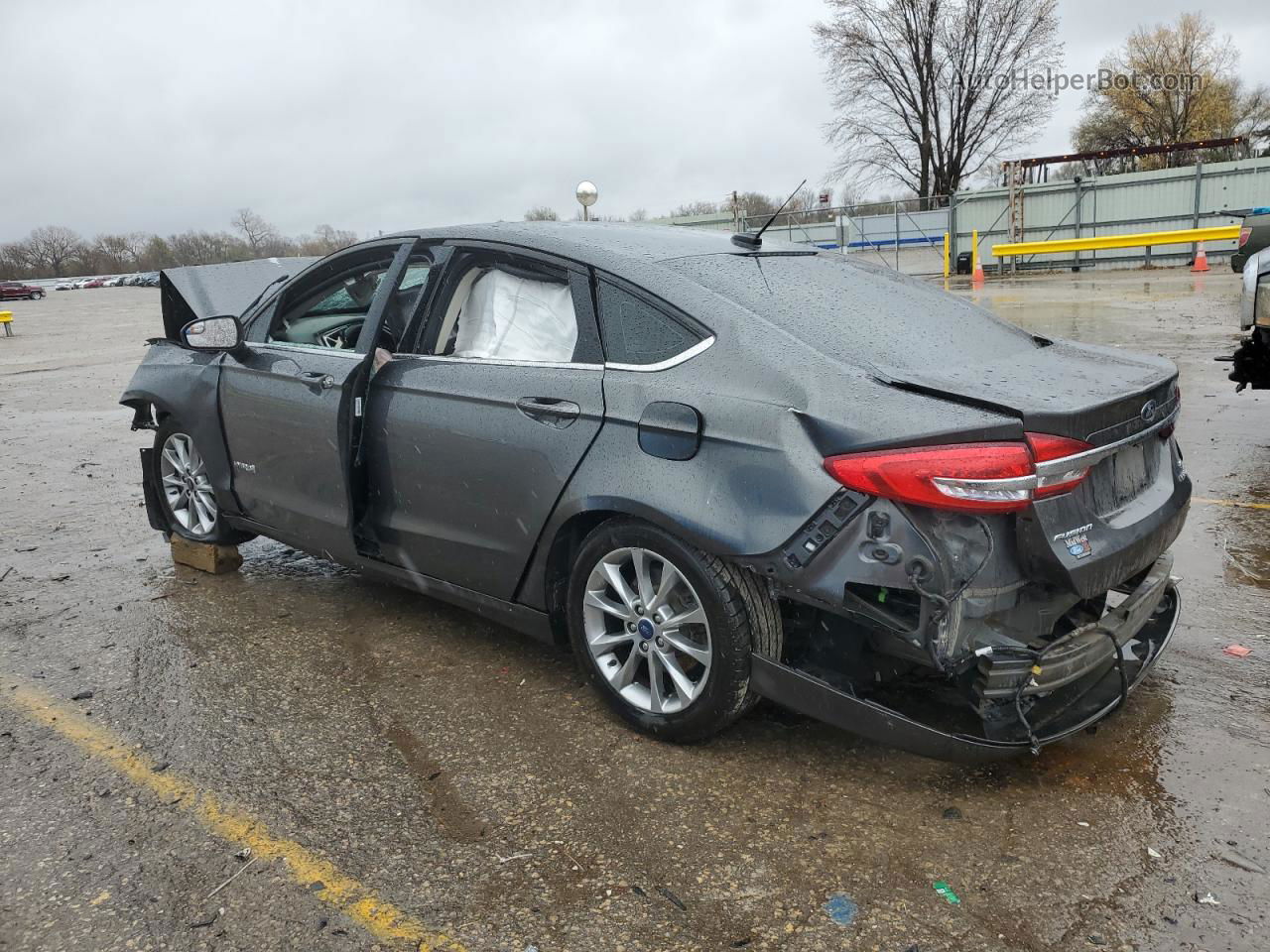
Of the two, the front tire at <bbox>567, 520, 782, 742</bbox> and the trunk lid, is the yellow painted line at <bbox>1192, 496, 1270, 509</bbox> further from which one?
the front tire at <bbox>567, 520, 782, 742</bbox>

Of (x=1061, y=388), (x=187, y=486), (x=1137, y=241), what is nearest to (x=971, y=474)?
(x=1061, y=388)

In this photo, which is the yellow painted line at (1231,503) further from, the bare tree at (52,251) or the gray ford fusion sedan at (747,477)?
the bare tree at (52,251)

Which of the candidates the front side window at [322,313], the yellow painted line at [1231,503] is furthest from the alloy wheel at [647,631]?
the yellow painted line at [1231,503]

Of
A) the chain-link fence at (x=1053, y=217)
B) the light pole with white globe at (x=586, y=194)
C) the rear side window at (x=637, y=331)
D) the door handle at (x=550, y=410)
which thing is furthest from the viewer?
the chain-link fence at (x=1053, y=217)

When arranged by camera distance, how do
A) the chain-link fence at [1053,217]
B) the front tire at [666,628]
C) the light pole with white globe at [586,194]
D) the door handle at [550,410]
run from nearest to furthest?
the front tire at [666,628]
the door handle at [550,410]
the light pole with white globe at [586,194]
the chain-link fence at [1053,217]

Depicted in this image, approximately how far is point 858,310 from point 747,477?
860 mm

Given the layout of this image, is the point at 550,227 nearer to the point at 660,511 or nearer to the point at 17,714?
the point at 660,511

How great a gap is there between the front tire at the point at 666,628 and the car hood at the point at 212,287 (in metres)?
2.82

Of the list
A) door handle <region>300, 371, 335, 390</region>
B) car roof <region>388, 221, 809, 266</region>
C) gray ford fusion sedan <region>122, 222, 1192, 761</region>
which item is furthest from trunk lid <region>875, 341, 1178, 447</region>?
door handle <region>300, 371, 335, 390</region>

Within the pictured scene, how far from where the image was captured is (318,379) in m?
4.19

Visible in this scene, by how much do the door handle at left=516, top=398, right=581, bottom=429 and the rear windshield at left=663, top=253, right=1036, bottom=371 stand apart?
0.60 meters

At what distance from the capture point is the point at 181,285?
5.24m

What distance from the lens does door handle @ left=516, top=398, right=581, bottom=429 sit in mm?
3320

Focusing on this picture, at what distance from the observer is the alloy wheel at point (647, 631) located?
3.09 metres
